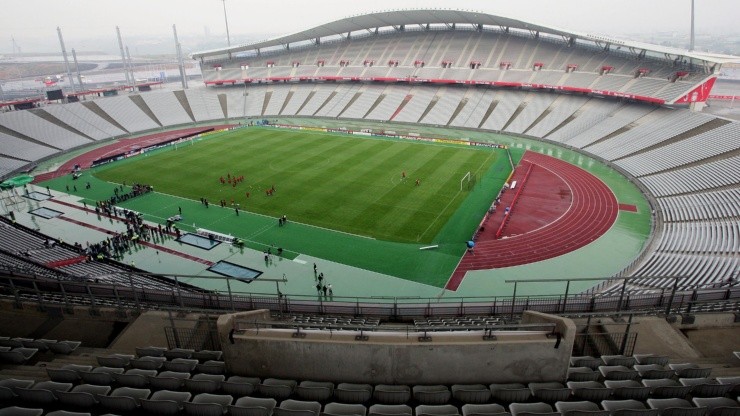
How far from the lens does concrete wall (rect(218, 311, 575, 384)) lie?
8273 mm

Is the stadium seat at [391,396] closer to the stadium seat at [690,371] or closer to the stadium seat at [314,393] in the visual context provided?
the stadium seat at [314,393]

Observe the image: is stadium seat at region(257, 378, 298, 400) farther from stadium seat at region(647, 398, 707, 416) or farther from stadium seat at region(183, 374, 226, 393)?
stadium seat at region(647, 398, 707, 416)

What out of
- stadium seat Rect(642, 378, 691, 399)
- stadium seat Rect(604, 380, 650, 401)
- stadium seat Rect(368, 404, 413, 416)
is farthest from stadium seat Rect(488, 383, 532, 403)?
stadium seat Rect(642, 378, 691, 399)

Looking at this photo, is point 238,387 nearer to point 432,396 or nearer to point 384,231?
point 432,396

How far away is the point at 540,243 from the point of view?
27219mm

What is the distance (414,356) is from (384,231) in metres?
20.7

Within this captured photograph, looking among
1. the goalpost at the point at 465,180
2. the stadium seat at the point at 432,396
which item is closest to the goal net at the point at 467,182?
the goalpost at the point at 465,180

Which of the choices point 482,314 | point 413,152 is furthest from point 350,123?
point 482,314

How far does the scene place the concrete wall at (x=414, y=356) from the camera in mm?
8273

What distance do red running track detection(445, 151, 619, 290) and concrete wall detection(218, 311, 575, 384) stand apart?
14514 mm

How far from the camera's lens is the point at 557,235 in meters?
28.3

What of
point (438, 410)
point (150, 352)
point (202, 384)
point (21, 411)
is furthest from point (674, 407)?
point (21, 411)

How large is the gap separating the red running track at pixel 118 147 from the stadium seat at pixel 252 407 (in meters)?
45.5

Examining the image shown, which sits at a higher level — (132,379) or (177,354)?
(132,379)
